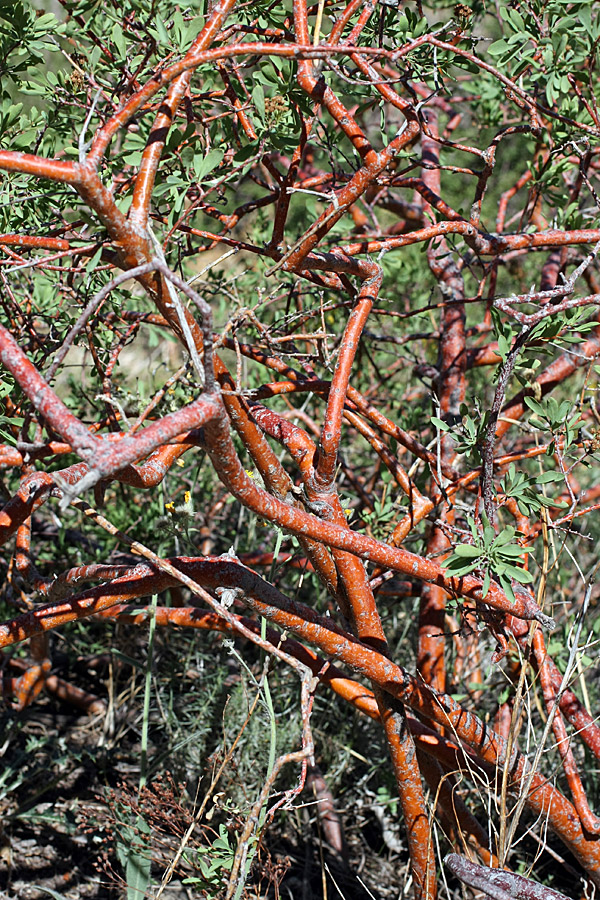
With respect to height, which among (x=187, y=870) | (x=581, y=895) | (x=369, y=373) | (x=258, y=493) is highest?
(x=258, y=493)

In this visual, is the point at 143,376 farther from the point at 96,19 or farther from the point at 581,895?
the point at 581,895

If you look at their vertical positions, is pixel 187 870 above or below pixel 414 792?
below

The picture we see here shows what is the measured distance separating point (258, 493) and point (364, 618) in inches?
19.4

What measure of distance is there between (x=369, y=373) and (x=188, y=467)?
78cm

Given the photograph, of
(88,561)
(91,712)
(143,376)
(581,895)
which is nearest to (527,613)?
(581,895)

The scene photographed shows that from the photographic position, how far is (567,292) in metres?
1.30

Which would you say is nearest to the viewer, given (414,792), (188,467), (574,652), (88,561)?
(574,652)

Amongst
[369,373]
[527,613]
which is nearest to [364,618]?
[527,613]

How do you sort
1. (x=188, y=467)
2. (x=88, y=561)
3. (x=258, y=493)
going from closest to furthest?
(x=258, y=493), (x=88, y=561), (x=188, y=467)

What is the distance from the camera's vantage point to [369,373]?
2922 millimetres

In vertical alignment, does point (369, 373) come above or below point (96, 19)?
below

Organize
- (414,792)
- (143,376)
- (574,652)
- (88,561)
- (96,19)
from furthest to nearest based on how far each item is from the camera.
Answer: (143,376)
(88,561)
(96,19)
(414,792)
(574,652)

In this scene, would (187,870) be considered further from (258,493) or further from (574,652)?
(258,493)

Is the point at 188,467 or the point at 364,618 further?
the point at 188,467
